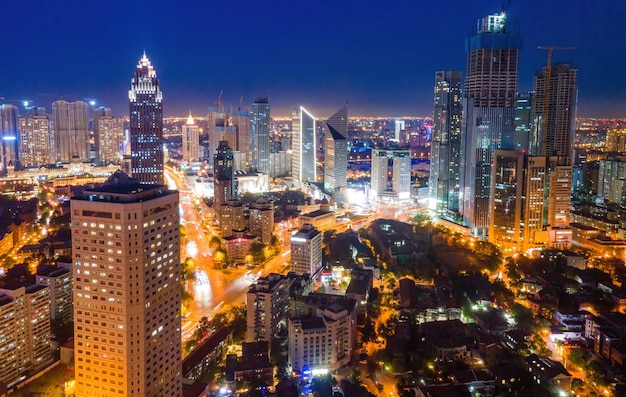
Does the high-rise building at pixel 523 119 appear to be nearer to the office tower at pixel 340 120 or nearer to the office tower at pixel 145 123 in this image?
the office tower at pixel 340 120

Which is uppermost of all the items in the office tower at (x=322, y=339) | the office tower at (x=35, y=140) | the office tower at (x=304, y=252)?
the office tower at (x=35, y=140)

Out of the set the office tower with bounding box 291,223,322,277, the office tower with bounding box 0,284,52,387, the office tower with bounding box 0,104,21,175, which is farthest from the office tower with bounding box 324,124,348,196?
the office tower with bounding box 0,284,52,387

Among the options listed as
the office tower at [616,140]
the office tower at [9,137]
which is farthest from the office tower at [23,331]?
the office tower at [616,140]

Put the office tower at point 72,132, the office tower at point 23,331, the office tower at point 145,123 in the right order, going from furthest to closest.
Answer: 1. the office tower at point 72,132
2. the office tower at point 145,123
3. the office tower at point 23,331

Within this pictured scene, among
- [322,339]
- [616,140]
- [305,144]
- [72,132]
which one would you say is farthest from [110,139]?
[616,140]

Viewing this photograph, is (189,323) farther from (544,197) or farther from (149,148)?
(544,197)


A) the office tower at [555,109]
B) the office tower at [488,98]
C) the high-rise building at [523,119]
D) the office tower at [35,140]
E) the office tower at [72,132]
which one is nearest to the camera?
the office tower at [488,98]

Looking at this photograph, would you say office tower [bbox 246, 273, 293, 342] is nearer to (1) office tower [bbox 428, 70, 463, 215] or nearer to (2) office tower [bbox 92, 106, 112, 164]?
(1) office tower [bbox 428, 70, 463, 215]
